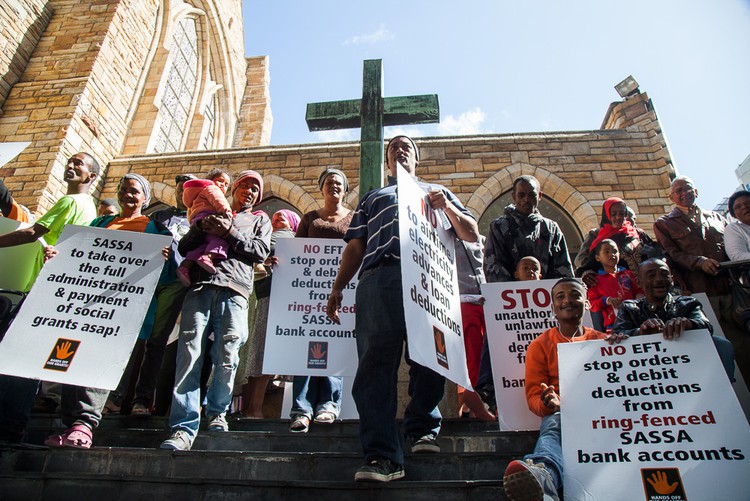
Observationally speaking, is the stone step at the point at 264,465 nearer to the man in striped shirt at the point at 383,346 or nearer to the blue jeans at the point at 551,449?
the man in striped shirt at the point at 383,346

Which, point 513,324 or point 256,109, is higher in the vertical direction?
point 256,109

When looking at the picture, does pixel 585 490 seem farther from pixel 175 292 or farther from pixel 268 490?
pixel 175 292

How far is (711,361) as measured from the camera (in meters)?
2.53

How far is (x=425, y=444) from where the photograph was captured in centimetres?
258

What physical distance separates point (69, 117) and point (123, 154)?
1.58 m

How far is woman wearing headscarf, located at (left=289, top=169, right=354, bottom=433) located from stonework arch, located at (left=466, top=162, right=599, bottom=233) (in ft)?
17.1

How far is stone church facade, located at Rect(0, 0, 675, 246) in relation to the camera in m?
9.46

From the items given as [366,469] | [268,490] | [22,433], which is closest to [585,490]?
[366,469]

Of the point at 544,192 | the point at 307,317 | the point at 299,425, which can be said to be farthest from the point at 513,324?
the point at 544,192

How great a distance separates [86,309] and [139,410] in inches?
33.0

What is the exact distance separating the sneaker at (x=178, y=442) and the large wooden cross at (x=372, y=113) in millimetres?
2963

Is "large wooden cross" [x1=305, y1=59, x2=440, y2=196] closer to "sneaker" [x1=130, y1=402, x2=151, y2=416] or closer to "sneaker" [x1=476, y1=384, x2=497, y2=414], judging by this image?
"sneaker" [x1=476, y1=384, x2=497, y2=414]

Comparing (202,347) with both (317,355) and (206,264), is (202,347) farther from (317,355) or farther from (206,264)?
(317,355)

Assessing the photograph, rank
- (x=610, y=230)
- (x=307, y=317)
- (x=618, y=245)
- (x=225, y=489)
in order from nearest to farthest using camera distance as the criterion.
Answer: (x=225, y=489) → (x=307, y=317) → (x=618, y=245) → (x=610, y=230)
